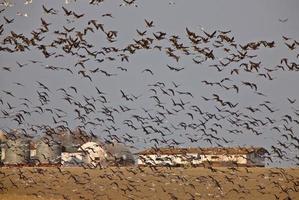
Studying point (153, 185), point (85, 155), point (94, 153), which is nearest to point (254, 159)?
point (94, 153)

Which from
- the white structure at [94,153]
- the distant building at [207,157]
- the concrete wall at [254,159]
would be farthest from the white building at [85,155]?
the concrete wall at [254,159]

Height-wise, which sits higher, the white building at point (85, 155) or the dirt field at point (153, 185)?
the white building at point (85, 155)

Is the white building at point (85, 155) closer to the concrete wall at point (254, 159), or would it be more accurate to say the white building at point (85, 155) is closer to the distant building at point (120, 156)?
the distant building at point (120, 156)

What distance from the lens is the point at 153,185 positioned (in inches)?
2046

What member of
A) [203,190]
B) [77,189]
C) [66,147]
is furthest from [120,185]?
[66,147]

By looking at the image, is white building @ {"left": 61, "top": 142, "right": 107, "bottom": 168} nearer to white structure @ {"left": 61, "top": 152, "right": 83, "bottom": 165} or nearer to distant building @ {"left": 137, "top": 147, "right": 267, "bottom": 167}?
white structure @ {"left": 61, "top": 152, "right": 83, "bottom": 165}

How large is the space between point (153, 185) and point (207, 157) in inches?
1383

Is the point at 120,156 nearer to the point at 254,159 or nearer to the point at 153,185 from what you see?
the point at 254,159

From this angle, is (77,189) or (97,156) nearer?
(77,189)

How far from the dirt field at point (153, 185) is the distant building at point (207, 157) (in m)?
18.8

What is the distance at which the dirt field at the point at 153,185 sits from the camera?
1812 inches

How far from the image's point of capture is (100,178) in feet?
187

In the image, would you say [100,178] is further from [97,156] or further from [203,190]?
[97,156]

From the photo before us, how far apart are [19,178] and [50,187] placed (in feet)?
22.9
